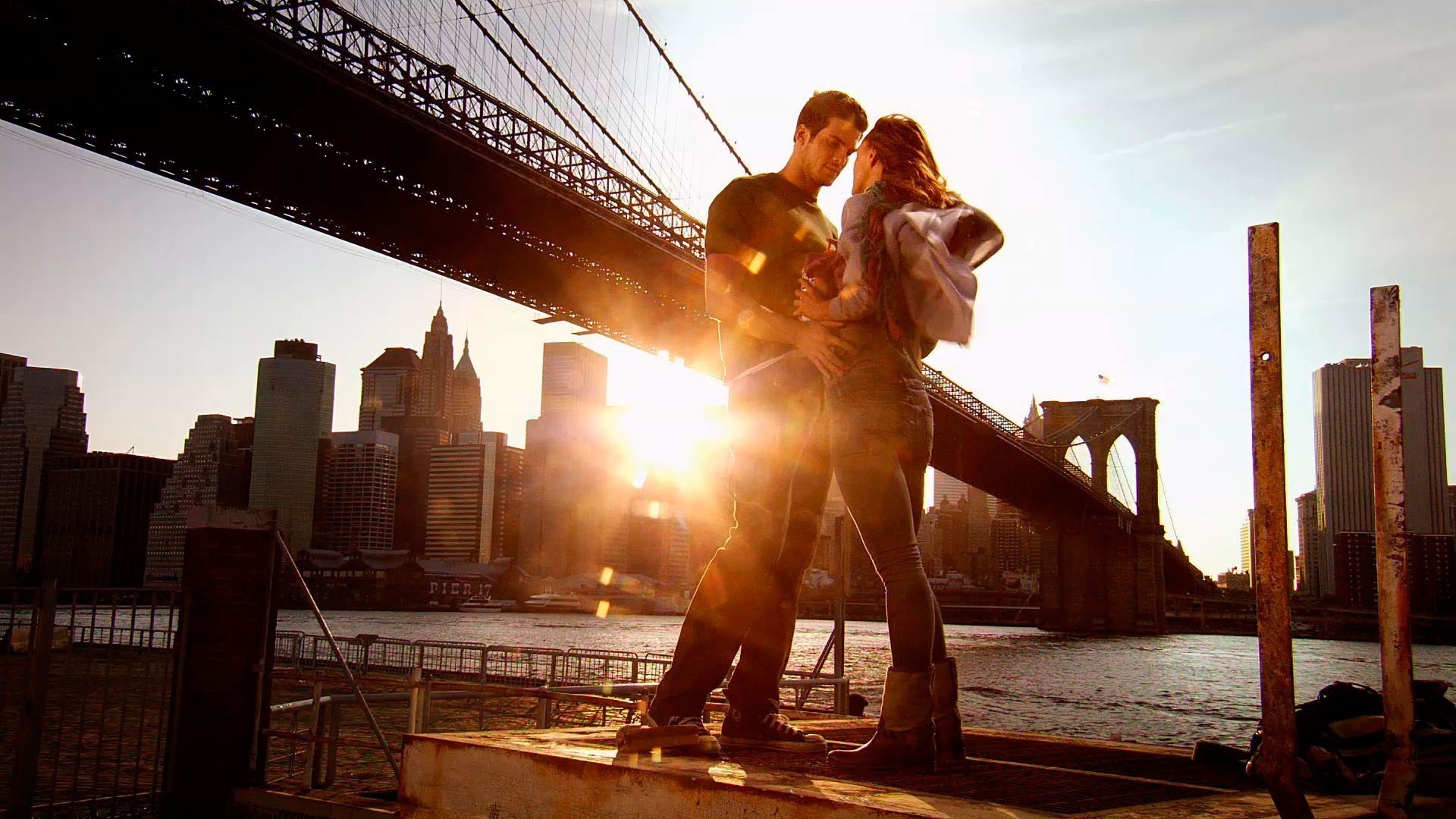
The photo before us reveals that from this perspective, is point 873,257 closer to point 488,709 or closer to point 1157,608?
point 488,709

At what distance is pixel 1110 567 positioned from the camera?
195 ft

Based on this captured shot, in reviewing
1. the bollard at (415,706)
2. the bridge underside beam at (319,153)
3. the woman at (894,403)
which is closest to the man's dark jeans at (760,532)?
the woman at (894,403)

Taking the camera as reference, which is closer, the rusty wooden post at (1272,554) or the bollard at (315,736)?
the rusty wooden post at (1272,554)

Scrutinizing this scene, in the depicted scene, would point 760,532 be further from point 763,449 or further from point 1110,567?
point 1110,567

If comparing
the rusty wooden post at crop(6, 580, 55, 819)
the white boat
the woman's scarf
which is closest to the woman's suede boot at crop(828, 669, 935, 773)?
the woman's scarf

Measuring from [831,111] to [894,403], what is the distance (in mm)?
972

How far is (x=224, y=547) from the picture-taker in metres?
6.10

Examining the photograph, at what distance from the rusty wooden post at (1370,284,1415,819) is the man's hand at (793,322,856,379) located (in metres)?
1.14

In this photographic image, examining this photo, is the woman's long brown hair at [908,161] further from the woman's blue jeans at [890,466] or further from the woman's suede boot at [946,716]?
the woman's suede boot at [946,716]

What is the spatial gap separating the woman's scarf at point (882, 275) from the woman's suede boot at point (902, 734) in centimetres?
85

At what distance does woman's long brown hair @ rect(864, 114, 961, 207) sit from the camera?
269cm

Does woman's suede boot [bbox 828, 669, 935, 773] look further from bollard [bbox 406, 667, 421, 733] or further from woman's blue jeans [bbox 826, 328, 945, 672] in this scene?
bollard [bbox 406, 667, 421, 733]

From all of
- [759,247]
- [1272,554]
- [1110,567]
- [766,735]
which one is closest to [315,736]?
[766,735]

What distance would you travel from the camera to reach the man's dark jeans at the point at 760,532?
2834 millimetres
